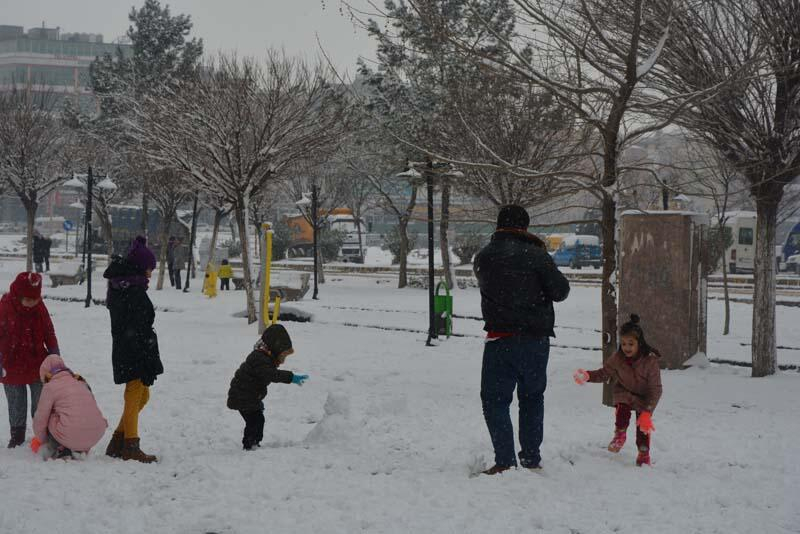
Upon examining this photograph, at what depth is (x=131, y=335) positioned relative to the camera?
19.5 feet

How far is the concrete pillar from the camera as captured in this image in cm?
1102

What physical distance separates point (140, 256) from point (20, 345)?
47.8 inches

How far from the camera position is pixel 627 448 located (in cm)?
649

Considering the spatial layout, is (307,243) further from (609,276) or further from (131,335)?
(131,335)

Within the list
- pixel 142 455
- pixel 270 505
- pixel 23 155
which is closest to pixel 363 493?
pixel 270 505

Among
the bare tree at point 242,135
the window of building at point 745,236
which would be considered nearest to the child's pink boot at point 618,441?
the bare tree at point 242,135

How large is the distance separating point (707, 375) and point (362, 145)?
1898 centimetres

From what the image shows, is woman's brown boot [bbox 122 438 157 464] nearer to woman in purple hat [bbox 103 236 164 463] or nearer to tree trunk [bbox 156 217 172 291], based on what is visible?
woman in purple hat [bbox 103 236 164 463]

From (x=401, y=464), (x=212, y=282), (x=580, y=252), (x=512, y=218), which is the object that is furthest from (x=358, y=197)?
(x=512, y=218)

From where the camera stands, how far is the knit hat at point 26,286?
617 cm

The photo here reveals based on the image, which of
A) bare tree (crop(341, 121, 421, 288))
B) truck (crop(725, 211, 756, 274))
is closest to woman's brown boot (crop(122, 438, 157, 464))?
bare tree (crop(341, 121, 421, 288))

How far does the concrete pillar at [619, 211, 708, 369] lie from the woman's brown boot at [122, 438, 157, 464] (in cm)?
717

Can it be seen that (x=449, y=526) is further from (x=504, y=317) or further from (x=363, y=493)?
(x=504, y=317)

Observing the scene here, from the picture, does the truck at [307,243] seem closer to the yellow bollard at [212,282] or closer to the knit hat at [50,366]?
the yellow bollard at [212,282]
